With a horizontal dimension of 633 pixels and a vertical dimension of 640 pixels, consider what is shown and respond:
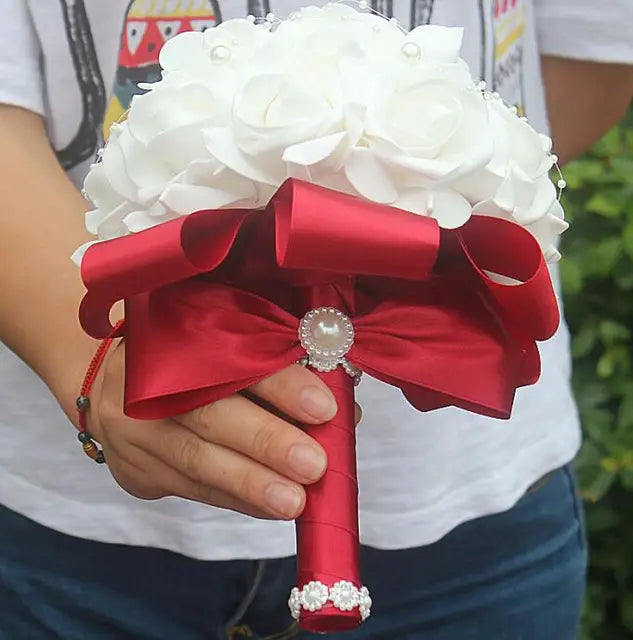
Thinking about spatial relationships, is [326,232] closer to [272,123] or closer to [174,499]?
[272,123]

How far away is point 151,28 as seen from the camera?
2.15 feet

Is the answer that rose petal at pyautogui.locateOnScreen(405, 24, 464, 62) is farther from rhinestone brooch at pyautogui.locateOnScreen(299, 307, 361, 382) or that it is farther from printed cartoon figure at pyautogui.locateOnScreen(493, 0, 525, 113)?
printed cartoon figure at pyautogui.locateOnScreen(493, 0, 525, 113)

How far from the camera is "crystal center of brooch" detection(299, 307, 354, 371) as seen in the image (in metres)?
0.46

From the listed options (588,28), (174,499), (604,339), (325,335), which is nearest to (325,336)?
(325,335)

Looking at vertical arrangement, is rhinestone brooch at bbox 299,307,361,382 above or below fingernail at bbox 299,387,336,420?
above

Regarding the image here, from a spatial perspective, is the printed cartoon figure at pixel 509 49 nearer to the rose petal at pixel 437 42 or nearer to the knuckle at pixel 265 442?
the rose petal at pixel 437 42

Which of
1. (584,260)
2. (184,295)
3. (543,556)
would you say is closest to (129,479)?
(184,295)

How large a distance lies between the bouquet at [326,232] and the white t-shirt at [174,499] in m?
0.19

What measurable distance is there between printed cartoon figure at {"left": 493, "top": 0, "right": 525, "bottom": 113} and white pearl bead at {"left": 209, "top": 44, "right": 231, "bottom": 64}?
1.06ft

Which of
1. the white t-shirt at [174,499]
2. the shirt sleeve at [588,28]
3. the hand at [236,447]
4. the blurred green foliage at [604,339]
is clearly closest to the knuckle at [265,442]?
the hand at [236,447]

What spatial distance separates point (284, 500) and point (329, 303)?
0.29 feet

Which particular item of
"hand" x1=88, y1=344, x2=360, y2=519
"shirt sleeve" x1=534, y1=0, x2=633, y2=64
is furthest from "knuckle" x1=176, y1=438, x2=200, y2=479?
"shirt sleeve" x1=534, y1=0, x2=633, y2=64

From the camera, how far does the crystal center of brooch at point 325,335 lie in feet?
1.51

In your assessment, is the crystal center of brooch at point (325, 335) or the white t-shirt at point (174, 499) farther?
the white t-shirt at point (174, 499)
